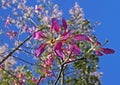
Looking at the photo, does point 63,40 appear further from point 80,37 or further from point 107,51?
point 107,51

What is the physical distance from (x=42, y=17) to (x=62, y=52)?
1114cm

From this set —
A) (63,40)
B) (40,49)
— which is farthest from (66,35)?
(40,49)

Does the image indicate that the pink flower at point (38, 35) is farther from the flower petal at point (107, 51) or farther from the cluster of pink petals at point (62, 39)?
the flower petal at point (107, 51)

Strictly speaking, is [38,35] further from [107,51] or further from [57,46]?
[107,51]

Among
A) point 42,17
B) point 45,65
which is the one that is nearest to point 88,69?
point 42,17

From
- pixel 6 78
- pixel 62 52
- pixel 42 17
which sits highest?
pixel 42 17

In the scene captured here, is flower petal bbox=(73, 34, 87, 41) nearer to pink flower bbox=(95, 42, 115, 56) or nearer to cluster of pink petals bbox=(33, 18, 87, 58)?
cluster of pink petals bbox=(33, 18, 87, 58)

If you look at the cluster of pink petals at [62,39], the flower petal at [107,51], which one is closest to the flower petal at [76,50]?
the cluster of pink petals at [62,39]

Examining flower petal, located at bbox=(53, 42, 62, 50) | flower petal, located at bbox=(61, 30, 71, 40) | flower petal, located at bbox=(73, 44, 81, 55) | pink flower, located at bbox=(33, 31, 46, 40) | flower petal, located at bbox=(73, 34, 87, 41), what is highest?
pink flower, located at bbox=(33, 31, 46, 40)

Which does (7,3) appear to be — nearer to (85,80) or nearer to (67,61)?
(85,80)

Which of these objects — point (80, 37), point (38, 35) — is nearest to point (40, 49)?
point (38, 35)

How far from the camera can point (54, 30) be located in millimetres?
1975

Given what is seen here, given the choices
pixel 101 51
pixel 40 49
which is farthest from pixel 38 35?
pixel 101 51

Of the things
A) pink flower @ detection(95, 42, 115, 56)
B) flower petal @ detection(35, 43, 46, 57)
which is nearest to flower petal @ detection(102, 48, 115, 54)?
pink flower @ detection(95, 42, 115, 56)
